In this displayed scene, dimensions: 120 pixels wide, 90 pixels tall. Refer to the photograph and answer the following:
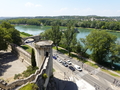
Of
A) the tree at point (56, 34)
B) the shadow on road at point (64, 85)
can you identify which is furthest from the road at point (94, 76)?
the tree at point (56, 34)

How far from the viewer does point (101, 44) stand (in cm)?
3203

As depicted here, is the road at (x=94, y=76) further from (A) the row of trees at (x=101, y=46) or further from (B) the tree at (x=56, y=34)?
(B) the tree at (x=56, y=34)

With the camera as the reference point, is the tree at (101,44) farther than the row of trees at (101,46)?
Yes

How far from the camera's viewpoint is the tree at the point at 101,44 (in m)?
32.5

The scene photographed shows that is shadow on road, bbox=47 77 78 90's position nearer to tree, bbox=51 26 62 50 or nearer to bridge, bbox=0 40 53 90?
bridge, bbox=0 40 53 90

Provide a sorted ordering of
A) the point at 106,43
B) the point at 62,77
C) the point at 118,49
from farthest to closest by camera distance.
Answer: the point at 106,43 < the point at 118,49 < the point at 62,77

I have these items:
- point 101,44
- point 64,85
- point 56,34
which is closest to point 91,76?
point 64,85

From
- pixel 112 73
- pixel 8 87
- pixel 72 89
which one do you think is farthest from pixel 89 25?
pixel 8 87

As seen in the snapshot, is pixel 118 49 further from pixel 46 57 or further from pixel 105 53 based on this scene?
pixel 46 57

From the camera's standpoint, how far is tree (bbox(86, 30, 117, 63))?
3250 cm

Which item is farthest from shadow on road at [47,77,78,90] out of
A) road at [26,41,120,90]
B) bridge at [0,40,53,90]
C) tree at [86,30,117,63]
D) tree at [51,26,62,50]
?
tree at [51,26,62,50]

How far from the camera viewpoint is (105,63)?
36000mm

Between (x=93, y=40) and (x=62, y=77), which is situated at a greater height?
(x=93, y=40)

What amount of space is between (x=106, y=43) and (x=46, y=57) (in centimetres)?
2302
